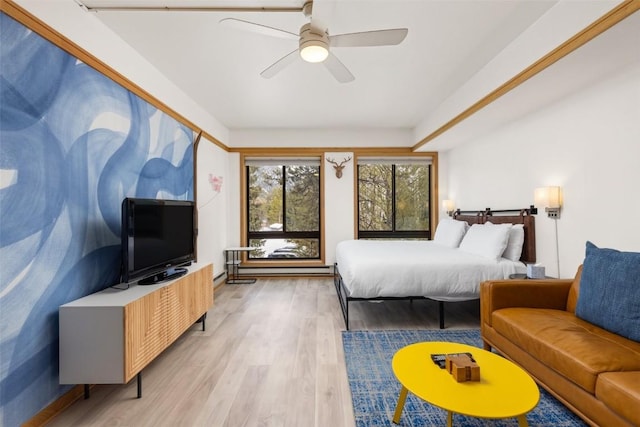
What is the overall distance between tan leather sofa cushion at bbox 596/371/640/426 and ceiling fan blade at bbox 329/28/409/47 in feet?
6.93

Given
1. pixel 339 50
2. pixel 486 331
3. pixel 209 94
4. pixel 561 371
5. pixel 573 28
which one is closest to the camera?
pixel 561 371

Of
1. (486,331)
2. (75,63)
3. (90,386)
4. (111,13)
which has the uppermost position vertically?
(111,13)

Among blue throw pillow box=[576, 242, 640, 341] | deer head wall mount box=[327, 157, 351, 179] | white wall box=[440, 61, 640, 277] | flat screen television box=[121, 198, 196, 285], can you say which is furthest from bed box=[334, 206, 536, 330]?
deer head wall mount box=[327, 157, 351, 179]

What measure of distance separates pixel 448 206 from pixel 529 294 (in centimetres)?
301

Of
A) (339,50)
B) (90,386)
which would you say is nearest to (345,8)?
(339,50)

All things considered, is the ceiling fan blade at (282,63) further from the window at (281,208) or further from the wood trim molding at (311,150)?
the window at (281,208)

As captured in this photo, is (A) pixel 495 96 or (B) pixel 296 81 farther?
(B) pixel 296 81

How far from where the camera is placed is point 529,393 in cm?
135

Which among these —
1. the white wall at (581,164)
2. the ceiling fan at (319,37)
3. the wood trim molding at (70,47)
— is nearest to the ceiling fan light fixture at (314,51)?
the ceiling fan at (319,37)

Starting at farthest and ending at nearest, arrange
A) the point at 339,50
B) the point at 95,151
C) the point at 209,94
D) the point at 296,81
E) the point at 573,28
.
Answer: the point at 209,94 < the point at 296,81 < the point at 339,50 < the point at 95,151 < the point at 573,28

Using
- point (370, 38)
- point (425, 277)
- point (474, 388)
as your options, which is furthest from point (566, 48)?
point (474, 388)

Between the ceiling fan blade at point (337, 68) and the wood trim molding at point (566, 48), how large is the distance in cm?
141

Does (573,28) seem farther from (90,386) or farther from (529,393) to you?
(90,386)

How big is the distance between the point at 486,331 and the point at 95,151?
3.26 meters
